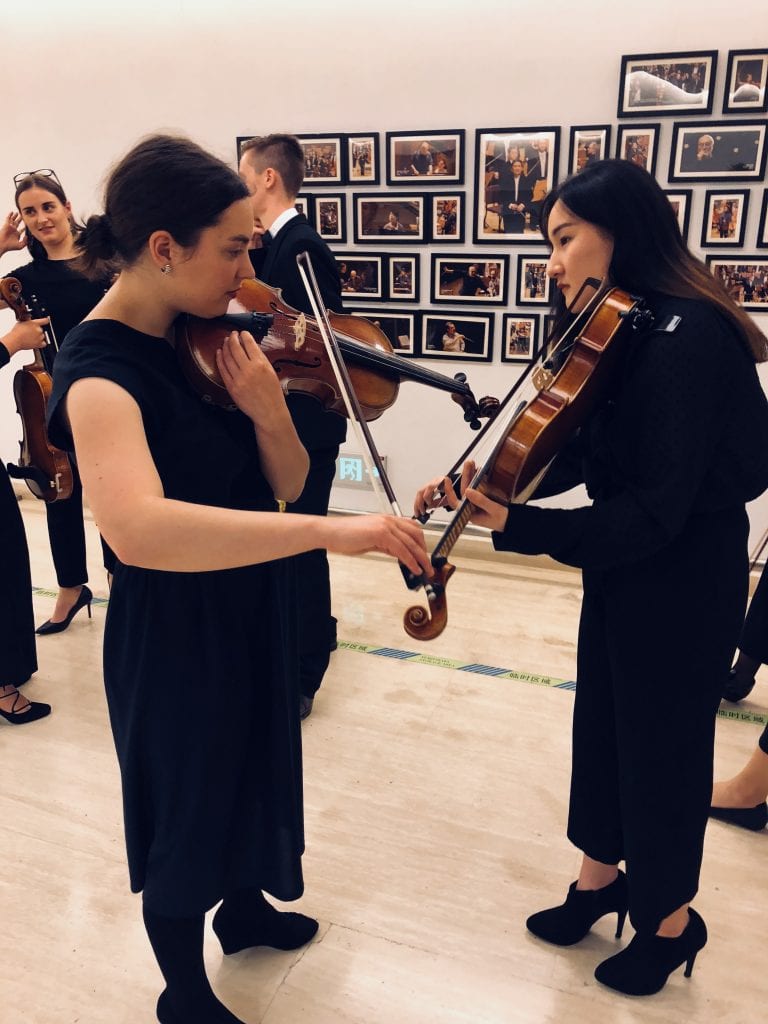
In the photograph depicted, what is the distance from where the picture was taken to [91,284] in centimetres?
339

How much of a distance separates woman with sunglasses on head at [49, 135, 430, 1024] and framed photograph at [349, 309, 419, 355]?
9.75 ft

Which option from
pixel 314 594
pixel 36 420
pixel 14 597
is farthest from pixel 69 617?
pixel 314 594

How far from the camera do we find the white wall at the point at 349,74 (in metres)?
3.72

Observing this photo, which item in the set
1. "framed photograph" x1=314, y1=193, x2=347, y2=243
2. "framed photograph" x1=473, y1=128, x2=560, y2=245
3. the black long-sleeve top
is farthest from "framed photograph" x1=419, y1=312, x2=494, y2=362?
the black long-sleeve top

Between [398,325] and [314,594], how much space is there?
2.00 metres

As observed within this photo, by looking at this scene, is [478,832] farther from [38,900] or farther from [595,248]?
[595,248]

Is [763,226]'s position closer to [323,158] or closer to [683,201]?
[683,201]

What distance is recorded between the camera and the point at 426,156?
4133mm

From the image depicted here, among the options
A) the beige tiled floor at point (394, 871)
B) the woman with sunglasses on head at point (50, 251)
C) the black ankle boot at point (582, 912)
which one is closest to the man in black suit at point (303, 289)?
the beige tiled floor at point (394, 871)

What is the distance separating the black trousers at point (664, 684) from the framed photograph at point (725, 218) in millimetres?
2673

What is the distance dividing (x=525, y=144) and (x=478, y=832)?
10.5ft

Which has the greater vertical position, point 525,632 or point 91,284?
point 91,284

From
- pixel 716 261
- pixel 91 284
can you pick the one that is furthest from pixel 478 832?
pixel 716 261

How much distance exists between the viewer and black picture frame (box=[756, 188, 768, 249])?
3664mm
